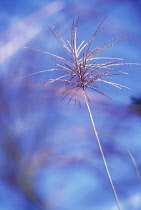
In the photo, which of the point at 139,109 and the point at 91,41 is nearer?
the point at 91,41

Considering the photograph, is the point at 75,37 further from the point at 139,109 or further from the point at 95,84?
the point at 139,109

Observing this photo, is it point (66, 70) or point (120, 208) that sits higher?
point (66, 70)

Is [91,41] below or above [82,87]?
above

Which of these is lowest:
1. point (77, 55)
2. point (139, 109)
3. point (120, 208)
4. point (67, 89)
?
point (120, 208)

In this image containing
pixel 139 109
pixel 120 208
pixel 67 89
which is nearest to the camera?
pixel 120 208

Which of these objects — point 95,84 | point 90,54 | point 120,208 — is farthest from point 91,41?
point 120,208

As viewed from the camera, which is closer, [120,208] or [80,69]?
[120,208]

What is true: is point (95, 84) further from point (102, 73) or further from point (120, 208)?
point (120, 208)

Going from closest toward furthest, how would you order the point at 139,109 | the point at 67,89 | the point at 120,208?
1. the point at 120,208
2. the point at 67,89
3. the point at 139,109

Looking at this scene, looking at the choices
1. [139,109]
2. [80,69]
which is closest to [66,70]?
[80,69]
